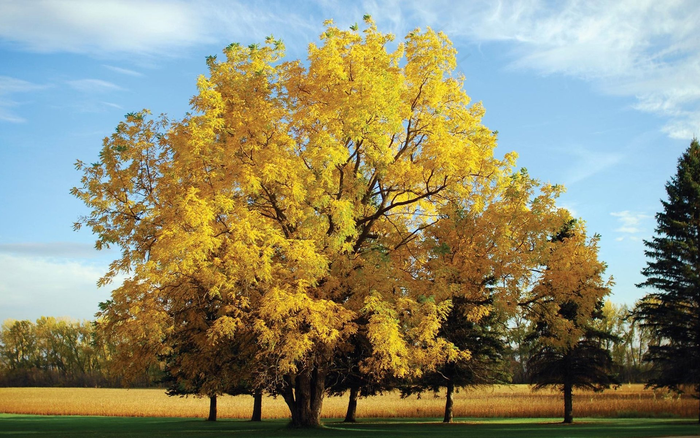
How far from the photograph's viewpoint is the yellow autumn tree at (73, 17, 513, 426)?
15.5 m

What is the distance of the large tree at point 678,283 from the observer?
30.1m

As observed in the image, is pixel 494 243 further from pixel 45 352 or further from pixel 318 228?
pixel 45 352

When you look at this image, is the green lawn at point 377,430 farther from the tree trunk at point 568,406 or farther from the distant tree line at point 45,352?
the distant tree line at point 45,352

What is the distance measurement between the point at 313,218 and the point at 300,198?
742 mm

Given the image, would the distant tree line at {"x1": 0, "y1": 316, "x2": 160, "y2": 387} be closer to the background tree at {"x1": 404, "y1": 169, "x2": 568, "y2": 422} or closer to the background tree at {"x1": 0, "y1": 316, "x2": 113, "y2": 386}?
the background tree at {"x1": 0, "y1": 316, "x2": 113, "y2": 386}

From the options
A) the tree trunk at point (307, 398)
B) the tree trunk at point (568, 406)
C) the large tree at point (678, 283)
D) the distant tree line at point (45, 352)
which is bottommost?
the distant tree line at point (45, 352)

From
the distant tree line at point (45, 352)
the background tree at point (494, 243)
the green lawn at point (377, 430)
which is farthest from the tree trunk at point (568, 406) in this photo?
the distant tree line at point (45, 352)

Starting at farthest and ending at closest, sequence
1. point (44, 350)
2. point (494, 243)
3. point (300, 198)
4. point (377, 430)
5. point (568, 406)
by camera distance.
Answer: point (44, 350) → point (568, 406) → point (377, 430) → point (494, 243) → point (300, 198)

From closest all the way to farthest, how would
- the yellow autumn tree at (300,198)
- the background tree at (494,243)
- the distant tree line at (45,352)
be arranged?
the yellow autumn tree at (300,198)
the background tree at (494,243)
the distant tree line at (45,352)

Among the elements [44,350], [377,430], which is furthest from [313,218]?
Answer: [44,350]

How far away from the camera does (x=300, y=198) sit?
1659 centimetres

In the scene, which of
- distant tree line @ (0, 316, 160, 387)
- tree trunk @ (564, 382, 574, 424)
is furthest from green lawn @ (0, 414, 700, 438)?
distant tree line @ (0, 316, 160, 387)

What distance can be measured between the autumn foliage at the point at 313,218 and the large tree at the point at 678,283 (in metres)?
15.7

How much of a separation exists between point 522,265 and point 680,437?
7.02 metres
